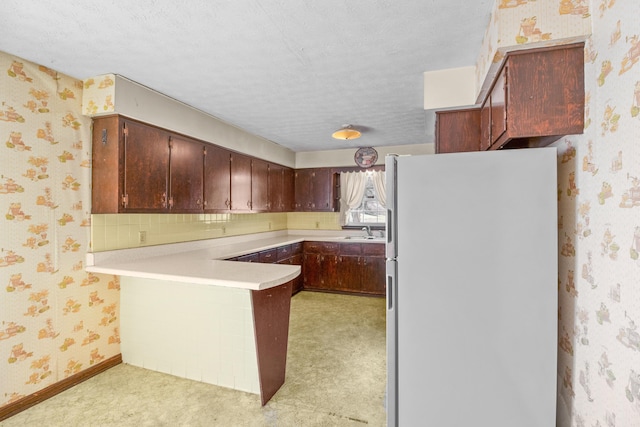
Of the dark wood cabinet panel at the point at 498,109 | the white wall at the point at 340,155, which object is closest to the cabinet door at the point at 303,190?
the white wall at the point at 340,155

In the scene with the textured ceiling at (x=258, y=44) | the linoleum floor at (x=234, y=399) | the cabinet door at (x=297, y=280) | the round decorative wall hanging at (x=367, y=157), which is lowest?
the linoleum floor at (x=234, y=399)

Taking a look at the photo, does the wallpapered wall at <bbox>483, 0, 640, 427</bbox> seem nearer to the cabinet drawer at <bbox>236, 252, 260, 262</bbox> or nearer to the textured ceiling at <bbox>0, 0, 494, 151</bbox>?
the textured ceiling at <bbox>0, 0, 494, 151</bbox>

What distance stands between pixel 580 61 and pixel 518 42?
291 mm

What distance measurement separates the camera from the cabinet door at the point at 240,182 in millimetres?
3955

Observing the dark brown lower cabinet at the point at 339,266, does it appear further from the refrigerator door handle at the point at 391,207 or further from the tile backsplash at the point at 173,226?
the refrigerator door handle at the point at 391,207

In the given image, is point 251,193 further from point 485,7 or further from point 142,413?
point 485,7

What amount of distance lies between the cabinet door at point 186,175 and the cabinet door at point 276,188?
1.57 metres

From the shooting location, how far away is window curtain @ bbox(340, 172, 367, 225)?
5465 mm

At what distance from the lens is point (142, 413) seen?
2.07 m

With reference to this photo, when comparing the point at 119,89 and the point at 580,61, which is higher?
the point at 119,89

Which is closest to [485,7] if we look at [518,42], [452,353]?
[518,42]

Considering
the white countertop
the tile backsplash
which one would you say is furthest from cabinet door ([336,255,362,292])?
the white countertop

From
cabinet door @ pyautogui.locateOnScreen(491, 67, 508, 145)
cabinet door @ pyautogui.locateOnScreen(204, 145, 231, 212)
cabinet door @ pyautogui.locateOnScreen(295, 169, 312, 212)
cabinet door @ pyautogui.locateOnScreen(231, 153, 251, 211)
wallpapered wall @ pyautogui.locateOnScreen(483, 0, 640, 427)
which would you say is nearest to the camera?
wallpapered wall @ pyautogui.locateOnScreen(483, 0, 640, 427)

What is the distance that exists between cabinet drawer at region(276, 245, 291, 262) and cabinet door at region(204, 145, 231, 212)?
102 cm
